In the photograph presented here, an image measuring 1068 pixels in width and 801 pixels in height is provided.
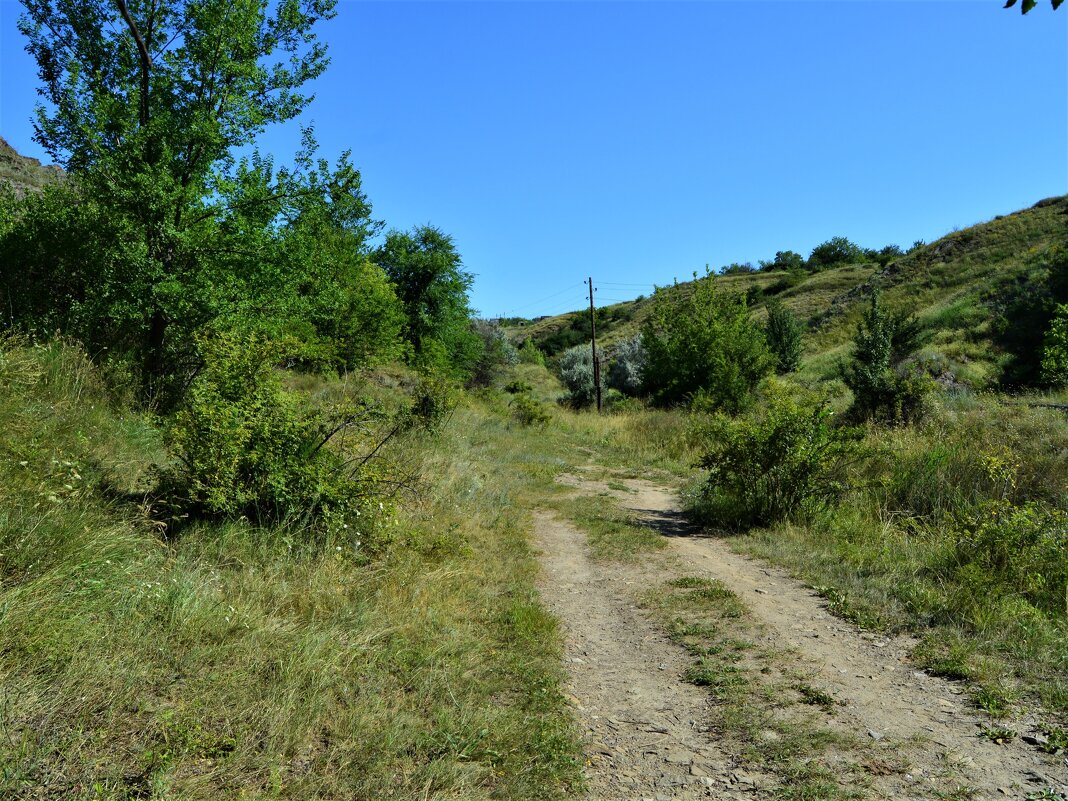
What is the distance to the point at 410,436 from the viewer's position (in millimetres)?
11266

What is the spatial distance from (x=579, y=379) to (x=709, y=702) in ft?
108

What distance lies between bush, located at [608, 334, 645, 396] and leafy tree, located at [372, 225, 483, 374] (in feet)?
32.5

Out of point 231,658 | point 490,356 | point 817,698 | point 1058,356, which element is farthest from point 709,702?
point 490,356

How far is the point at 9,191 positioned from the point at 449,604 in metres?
9.44

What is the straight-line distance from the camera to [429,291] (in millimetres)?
29781

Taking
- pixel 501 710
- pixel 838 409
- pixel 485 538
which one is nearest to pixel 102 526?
pixel 501 710

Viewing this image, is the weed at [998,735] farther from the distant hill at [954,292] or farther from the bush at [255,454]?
the distant hill at [954,292]

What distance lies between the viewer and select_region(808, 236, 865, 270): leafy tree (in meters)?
73.3

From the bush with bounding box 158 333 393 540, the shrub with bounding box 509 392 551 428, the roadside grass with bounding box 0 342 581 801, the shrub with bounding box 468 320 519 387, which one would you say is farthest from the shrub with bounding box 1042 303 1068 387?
the shrub with bounding box 468 320 519 387

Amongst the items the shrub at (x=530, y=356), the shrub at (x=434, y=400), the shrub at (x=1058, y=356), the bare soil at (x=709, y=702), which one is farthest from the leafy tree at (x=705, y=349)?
the shrub at (x=530, y=356)

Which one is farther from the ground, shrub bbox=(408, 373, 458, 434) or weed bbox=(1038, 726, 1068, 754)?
shrub bbox=(408, 373, 458, 434)

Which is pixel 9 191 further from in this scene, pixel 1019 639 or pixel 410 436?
pixel 1019 639

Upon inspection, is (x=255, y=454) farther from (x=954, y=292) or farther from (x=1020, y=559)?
(x=954, y=292)

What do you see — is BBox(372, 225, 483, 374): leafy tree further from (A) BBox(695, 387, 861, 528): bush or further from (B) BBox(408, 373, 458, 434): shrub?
(A) BBox(695, 387, 861, 528): bush
